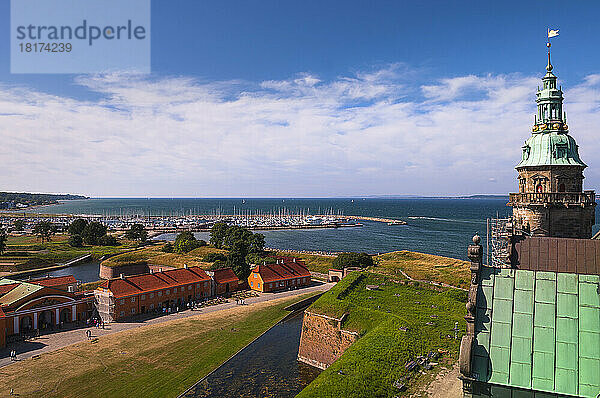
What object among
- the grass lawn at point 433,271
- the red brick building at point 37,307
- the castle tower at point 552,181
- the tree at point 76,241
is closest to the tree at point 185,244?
the tree at point 76,241

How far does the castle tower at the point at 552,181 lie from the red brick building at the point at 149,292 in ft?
164

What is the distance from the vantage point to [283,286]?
72.8 m

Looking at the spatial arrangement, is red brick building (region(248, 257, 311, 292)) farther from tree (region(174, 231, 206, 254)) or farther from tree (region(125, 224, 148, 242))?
tree (region(125, 224, 148, 242))

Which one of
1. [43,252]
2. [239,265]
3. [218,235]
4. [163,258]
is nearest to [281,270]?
[239,265]

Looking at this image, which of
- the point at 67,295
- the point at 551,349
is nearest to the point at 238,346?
the point at 67,295

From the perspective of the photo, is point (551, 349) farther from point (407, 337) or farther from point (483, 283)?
point (407, 337)

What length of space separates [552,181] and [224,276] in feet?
184

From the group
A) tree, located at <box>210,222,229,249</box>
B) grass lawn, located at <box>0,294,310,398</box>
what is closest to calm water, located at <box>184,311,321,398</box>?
grass lawn, located at <box>0,294,310,398</box>

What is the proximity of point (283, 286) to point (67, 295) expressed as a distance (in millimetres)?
35456

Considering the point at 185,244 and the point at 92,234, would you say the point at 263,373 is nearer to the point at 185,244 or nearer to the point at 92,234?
the point at 185,244

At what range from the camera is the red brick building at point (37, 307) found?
151 ft

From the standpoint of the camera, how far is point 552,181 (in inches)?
1215

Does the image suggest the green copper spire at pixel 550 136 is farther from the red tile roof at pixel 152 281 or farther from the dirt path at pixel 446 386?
the red tile roof at pixel 152 281

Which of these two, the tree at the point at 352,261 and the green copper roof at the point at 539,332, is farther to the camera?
the tree at the point at 352,261
